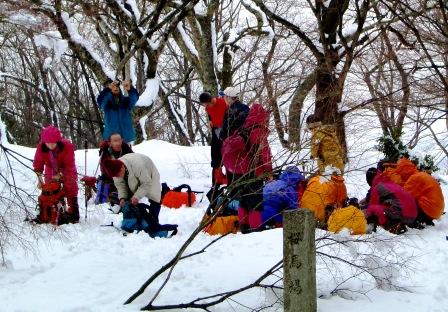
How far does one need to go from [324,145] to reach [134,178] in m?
3.38

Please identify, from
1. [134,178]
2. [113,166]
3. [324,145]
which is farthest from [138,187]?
[324,145]

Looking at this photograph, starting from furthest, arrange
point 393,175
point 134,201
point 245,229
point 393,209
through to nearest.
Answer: point 393,175 < point 134,201 < point 393,209 < point 245,229

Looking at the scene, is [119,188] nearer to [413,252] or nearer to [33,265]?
[33,265]

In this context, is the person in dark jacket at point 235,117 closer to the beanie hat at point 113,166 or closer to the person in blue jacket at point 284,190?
the person in blue jacket at point 284,190

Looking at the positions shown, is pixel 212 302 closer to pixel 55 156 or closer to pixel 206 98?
pixel 206 98

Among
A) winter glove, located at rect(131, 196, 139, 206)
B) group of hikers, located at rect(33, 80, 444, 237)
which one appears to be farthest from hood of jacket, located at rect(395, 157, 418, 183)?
winter glove, located at rect(131, 196, 139, 206)

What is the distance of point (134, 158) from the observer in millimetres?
7000

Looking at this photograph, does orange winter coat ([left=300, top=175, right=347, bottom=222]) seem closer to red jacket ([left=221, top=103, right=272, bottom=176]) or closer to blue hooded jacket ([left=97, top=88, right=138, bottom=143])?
red jacket ([left=221, top=103, right=272, bottom=176])

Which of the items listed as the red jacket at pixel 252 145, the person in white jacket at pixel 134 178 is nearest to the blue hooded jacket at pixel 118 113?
the person in white jacket at pixel 134 178

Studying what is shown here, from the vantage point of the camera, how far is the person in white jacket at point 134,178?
682 cm

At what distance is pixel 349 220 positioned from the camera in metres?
5.47

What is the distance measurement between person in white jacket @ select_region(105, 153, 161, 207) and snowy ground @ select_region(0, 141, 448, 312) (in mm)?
540

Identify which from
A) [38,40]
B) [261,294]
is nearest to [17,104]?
[38,40]

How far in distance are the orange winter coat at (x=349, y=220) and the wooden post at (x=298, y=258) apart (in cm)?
191
